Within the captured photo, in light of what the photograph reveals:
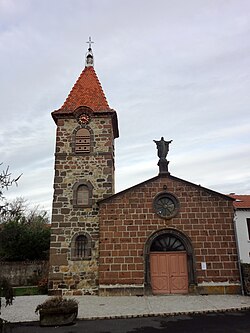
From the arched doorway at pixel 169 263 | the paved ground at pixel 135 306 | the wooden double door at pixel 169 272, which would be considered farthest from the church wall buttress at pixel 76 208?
the wooden double door at pixel 169 272

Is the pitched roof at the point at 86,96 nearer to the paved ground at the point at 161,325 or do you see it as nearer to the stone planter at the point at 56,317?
the stone planter at the point at 56,317

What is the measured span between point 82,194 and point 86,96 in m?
6.36

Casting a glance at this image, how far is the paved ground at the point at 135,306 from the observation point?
33.8 feet

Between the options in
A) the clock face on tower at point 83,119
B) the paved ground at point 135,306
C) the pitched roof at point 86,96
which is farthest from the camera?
the pitched roof at point 86,96

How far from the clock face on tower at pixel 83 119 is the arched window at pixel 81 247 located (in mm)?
6618

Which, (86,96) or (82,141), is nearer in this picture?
(82,141)

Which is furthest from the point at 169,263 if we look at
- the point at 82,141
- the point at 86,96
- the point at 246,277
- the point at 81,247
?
the point at 86,96

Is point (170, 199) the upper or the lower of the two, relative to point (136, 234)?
upper

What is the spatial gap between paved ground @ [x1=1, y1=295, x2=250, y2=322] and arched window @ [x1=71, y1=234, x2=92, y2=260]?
6.57 feet

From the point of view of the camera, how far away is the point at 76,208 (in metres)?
16.1

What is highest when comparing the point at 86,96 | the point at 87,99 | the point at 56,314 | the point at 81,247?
the point at 86,96

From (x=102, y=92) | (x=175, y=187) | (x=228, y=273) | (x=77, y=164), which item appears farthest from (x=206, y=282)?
(x=102, y=92)

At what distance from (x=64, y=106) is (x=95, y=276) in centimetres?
1012

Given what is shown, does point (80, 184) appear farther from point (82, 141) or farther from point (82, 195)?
point (82, 141)
